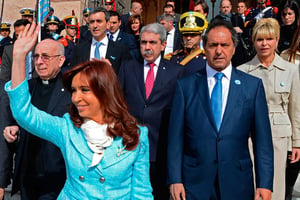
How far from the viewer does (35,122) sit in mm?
2160

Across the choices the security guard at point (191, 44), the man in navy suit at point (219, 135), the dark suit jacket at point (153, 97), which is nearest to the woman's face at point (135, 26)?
the security guard at point (191, 44)

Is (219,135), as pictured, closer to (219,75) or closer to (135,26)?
(219,75)

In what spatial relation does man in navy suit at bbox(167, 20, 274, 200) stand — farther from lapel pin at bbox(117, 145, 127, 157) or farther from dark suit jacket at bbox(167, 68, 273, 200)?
lapel pin at bbox(117, 145, 127, 157)

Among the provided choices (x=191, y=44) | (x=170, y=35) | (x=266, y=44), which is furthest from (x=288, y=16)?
(x=170, y=35)

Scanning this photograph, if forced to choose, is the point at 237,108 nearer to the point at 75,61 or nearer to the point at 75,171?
the point at 75,171

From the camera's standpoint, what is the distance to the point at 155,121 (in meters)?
3.57

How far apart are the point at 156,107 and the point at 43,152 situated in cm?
121

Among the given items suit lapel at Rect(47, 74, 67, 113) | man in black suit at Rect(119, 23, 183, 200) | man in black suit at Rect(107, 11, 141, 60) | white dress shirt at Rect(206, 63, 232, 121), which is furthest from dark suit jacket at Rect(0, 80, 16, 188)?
man in black suit at Rect(107, 11, 141, 60)

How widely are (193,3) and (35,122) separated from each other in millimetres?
6170

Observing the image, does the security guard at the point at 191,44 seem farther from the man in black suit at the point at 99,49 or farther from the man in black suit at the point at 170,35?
the man in black suit at the point at 170,35

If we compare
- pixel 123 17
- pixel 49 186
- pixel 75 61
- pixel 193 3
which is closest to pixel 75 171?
pixel 49 186

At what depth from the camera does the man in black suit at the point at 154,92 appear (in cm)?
358

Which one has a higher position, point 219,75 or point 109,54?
point 109,54

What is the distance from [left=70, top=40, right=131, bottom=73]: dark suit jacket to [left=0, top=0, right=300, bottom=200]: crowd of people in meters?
0.03
